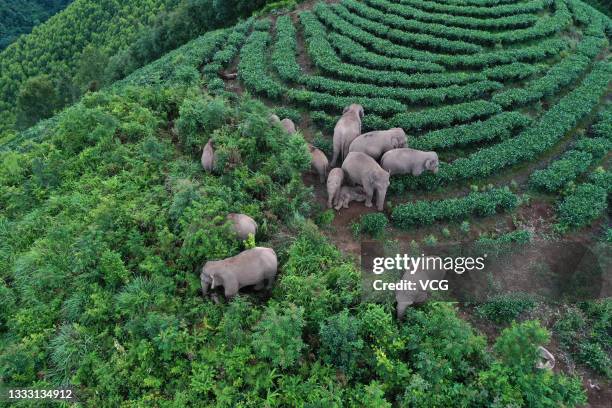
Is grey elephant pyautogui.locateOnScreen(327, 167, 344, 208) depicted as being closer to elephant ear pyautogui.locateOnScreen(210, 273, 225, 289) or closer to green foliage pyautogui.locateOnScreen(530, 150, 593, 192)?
elephant ear pyautogui.locateOnScreen(210, 273, 225, 289)

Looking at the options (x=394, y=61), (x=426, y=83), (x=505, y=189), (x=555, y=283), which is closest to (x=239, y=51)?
(x=394, y=61)

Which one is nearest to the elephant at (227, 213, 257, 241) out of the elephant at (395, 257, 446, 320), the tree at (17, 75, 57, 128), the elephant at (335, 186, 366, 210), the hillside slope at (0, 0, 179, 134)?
the elephant at (335, 186, 366, 210)

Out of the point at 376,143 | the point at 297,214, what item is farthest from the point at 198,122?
the point at 376,143

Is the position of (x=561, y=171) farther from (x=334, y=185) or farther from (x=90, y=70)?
(x=90, y=70)

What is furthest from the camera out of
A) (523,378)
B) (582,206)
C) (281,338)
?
(582,206)

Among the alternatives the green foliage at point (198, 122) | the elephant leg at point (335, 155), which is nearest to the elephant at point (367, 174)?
the elephant leg at point (335, 155)
